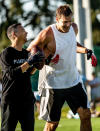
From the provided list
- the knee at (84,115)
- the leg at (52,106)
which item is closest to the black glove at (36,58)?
the leg at (52,106)

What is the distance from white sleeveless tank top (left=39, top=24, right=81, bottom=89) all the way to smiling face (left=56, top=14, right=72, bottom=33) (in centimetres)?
6

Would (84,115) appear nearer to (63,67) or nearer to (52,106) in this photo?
(52,106)

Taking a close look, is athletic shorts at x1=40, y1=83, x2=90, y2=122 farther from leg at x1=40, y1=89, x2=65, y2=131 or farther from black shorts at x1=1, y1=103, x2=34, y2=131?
black shorts at x1=1, y1=103, x2=34, y2=131

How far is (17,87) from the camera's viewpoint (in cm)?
571

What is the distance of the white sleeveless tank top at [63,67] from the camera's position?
6.34 m

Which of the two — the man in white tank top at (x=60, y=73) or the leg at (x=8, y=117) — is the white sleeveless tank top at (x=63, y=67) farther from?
the leg at (x=8, y=117)

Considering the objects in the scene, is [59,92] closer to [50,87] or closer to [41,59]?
A: [50,87]

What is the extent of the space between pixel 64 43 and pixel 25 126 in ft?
4.15

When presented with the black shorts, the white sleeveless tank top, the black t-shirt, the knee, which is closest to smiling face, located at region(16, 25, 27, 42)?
the black t-shirt

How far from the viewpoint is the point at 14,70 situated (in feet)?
18.3

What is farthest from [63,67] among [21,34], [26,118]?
[26,118]

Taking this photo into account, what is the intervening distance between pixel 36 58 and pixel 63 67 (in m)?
0.74

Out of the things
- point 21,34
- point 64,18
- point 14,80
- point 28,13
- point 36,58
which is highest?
point 64,18

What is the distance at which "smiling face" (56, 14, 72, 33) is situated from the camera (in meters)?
6.30
